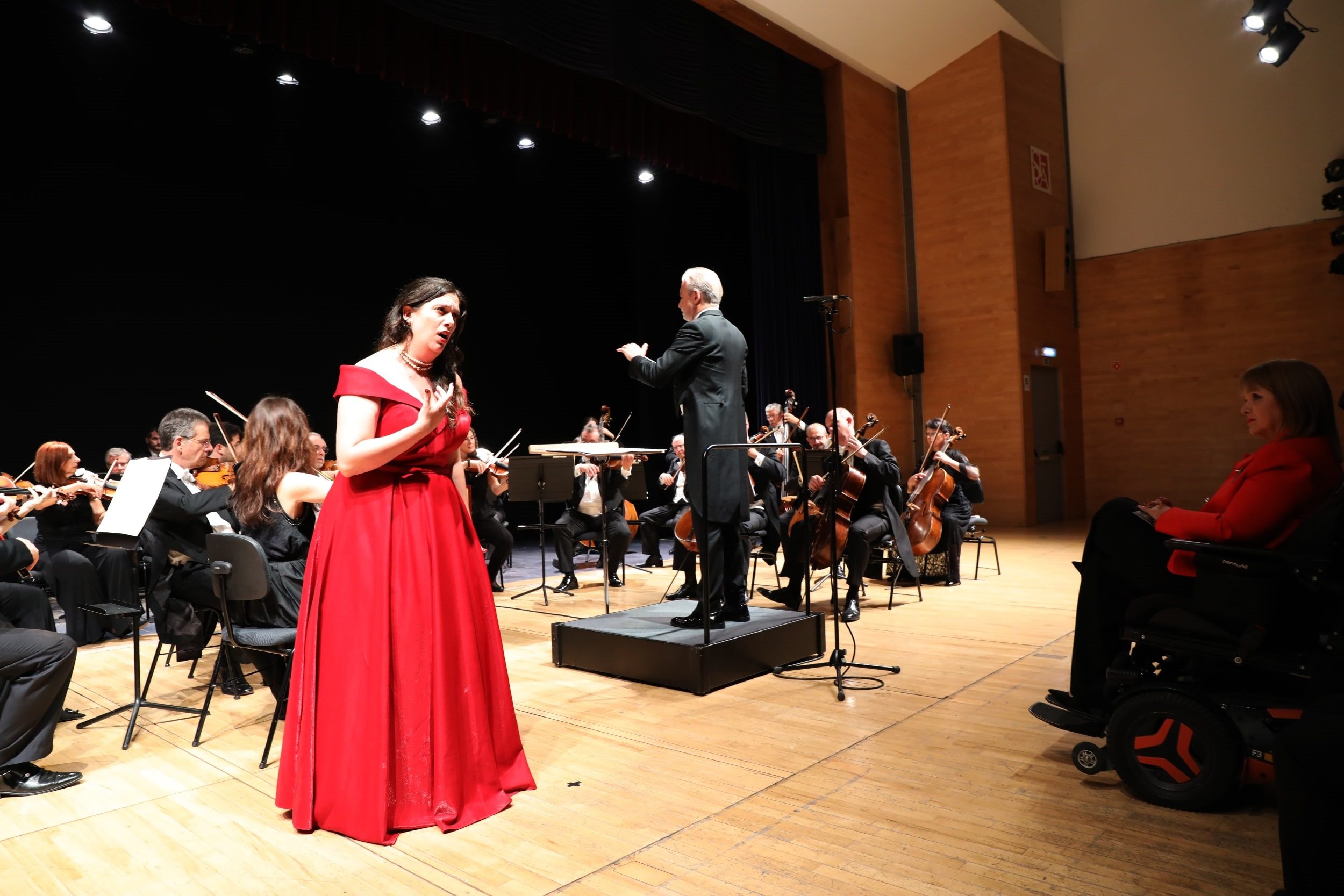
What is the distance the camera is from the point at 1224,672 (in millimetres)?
2336

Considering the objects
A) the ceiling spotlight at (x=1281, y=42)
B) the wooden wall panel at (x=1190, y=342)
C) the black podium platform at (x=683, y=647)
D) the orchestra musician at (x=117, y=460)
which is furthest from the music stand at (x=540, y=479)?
the wooden wall panel at (x=1190, y=342)

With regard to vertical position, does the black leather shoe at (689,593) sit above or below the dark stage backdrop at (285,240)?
below

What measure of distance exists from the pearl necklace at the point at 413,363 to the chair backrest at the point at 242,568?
109 cm

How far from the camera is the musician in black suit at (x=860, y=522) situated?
5.30m

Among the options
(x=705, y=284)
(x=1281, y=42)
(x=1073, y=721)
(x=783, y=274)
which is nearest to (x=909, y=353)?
(x=783, y=274)

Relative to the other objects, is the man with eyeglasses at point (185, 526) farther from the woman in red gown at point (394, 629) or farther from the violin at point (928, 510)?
the violin at point (928, 510)

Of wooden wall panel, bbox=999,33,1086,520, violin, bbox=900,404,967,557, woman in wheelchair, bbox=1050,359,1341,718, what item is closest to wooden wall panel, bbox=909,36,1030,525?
wooden wall panel, bbox=999,33,1086,520

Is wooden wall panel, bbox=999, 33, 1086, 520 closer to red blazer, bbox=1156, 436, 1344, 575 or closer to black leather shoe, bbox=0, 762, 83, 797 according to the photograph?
red blazer, bbox=1156, 436, 1344, 575

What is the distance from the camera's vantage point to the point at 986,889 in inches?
74.7

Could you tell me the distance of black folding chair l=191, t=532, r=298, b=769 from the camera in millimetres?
3020

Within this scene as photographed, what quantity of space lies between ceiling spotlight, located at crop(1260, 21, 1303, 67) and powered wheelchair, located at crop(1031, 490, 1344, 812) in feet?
26.1

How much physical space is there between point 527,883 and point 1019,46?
1123 cm

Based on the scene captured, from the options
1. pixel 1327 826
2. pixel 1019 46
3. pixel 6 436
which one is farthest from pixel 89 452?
pixel 1019 46

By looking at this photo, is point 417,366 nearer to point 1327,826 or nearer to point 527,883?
point 527,883
